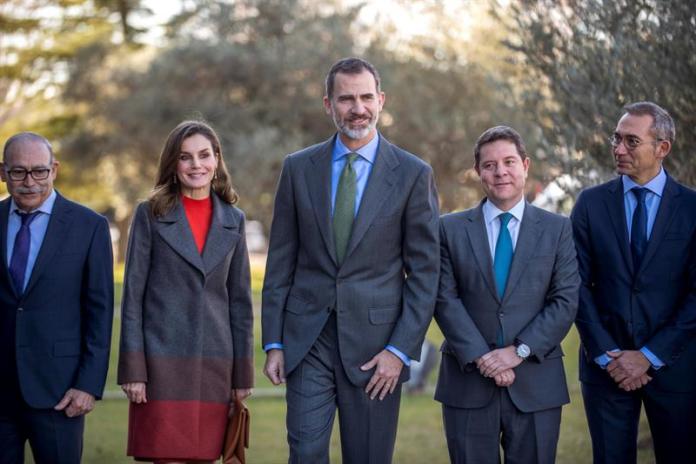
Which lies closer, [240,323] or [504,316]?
[504,316]

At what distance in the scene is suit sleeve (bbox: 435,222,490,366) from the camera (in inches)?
183

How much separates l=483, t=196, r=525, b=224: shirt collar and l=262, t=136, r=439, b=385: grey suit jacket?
0.32 m

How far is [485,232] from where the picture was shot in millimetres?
4832

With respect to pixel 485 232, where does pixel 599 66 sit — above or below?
above

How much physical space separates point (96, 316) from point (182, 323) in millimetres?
427

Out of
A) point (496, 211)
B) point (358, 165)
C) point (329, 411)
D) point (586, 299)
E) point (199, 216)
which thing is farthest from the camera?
point (199, 216)

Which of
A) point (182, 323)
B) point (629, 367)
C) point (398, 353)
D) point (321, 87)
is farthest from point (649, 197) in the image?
point (321, 87)

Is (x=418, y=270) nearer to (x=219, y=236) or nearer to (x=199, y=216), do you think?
(x=219, y=236)

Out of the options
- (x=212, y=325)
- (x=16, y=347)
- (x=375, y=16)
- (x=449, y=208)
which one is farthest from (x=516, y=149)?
(x=375, y=16)

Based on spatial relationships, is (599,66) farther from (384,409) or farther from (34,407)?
(34,407)

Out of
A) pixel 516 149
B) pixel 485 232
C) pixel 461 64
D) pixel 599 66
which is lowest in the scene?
pixel 485 232

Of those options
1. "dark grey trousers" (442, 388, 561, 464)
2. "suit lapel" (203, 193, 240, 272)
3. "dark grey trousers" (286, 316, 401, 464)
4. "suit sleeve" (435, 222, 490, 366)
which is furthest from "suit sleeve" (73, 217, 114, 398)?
"dark grey trousers" (442, 388, 561, 464)

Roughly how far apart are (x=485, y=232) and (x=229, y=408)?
1.60 m

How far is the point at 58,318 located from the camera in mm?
4754
